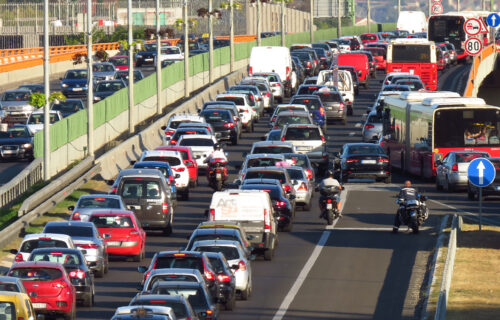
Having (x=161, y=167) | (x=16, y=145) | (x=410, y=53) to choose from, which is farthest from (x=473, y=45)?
(x=410, y=53)

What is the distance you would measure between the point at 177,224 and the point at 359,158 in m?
10.9

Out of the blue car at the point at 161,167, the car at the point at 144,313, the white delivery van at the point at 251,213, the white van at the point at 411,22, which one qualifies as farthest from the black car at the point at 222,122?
the white van at the point at 411,22

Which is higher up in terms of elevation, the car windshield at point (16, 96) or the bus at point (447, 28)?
the bus at point (447, 28)

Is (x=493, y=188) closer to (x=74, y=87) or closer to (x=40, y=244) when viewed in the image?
(x=40, y=244)

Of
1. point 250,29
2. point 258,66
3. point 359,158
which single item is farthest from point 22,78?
point 250,29

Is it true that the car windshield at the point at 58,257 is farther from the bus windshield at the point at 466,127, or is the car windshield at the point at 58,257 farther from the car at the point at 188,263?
the bus windshield at the point at 466,127

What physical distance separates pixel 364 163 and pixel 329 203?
10468mm

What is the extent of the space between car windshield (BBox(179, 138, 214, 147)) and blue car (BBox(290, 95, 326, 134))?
13.6 meters

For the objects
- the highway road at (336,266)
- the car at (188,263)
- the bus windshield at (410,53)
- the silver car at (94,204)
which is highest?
the bus windshield at (410,53)

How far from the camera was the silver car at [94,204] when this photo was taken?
34.7 m

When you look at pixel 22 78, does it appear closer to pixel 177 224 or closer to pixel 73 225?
pixel 177 224

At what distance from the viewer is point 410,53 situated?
81500 mm

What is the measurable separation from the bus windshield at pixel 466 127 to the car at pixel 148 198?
1483cm

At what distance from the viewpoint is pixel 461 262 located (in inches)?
1315
